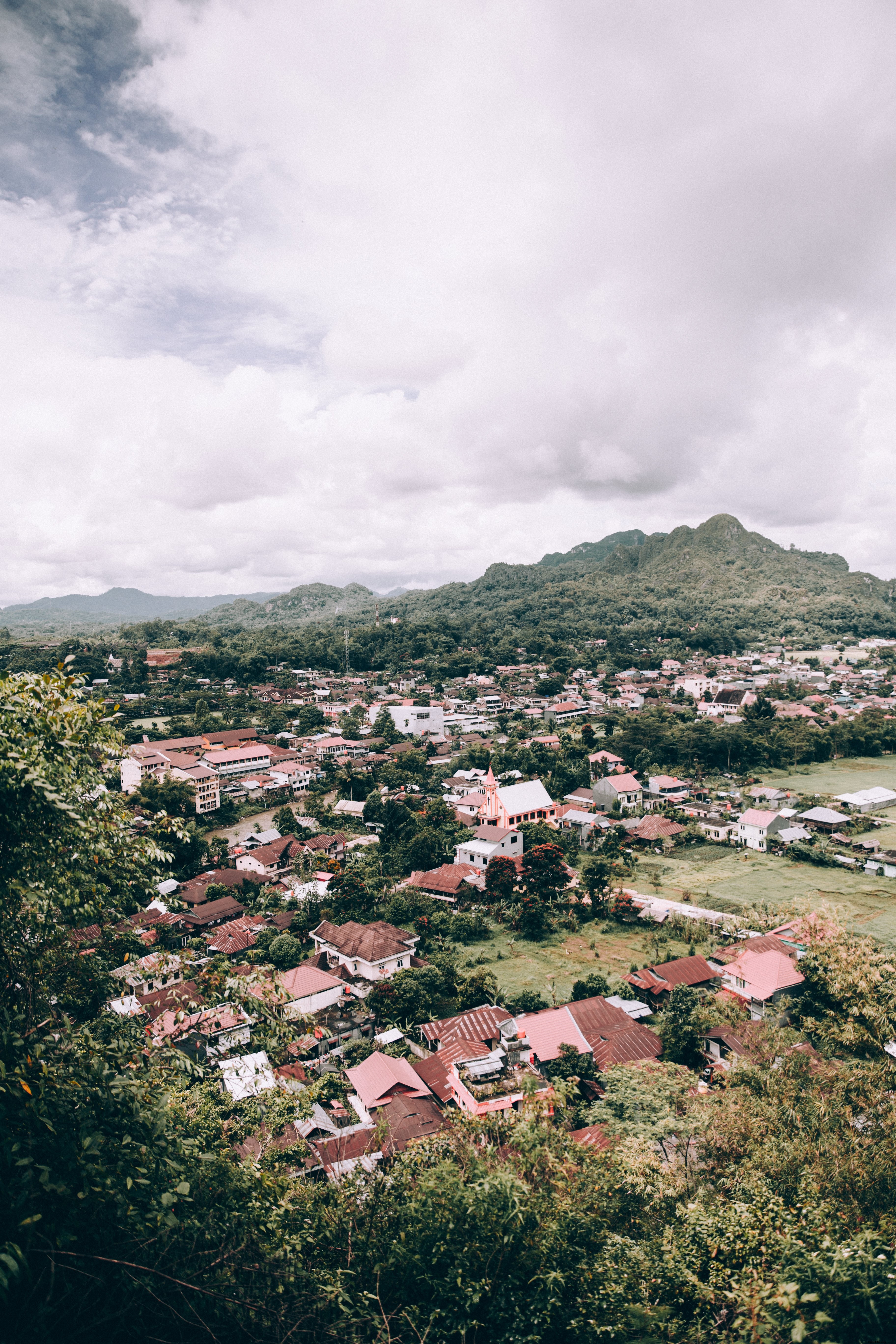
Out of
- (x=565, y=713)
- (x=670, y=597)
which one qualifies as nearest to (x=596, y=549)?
(x=670, y=597)

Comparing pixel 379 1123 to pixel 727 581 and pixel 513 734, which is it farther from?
pixel 727 581

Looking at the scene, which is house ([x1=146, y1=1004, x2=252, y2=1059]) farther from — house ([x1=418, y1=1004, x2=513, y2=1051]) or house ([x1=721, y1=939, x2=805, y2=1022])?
house ([x1=721, y1=939, x2=805, y2=1022])

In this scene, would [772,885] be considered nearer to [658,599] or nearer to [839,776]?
[839,776]

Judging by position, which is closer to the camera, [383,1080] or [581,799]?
[383,1080]

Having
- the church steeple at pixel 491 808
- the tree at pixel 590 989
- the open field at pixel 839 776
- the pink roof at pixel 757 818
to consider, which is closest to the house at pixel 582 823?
the church steeple at pixel 491 808

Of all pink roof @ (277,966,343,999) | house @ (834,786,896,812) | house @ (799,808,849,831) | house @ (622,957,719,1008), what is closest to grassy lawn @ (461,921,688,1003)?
house @ (622,957,719,1008)

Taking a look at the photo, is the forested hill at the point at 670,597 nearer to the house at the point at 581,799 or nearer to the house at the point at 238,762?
the house at the point at 238,762
